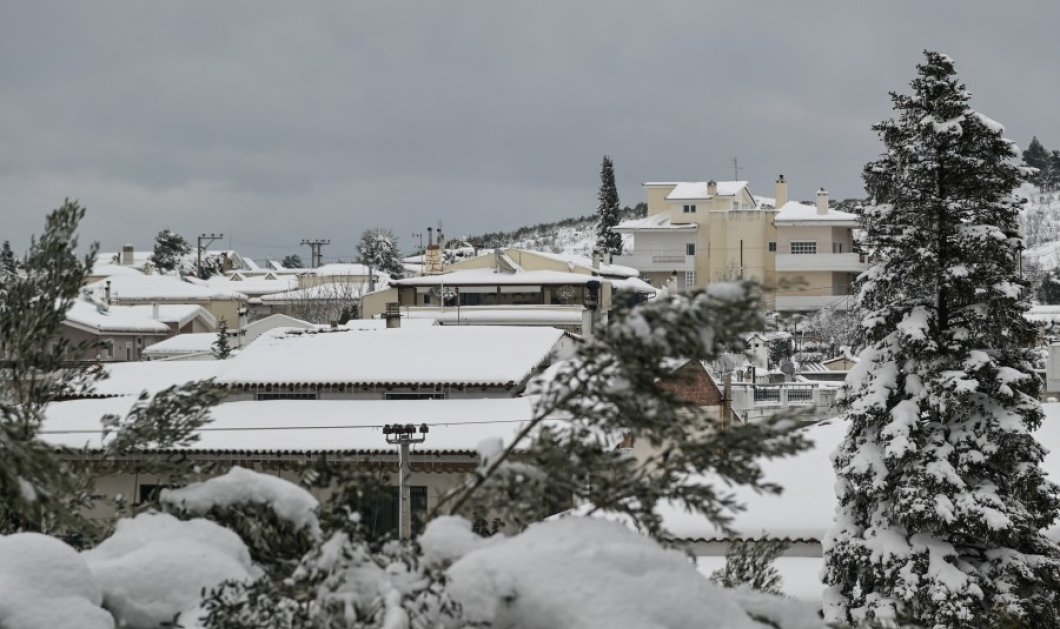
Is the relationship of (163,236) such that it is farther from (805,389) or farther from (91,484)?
(91,484)

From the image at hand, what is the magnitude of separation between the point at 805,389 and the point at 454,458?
16703mm

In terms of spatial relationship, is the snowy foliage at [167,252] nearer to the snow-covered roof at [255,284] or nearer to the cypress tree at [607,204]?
the snow-covered roof at [255,284]

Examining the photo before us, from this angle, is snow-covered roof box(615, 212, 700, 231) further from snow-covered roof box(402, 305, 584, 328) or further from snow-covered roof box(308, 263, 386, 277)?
snow-covered roof box(402, 305, 584, 328)

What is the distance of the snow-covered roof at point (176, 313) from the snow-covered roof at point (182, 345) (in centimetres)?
837

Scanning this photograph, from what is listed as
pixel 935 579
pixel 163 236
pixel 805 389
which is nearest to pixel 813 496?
pixel 935 579

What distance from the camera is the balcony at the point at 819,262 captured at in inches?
3165

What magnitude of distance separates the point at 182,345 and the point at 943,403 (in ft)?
157

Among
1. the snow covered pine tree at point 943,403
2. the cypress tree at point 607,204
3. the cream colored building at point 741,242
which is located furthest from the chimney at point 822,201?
the snow covered pine tree at point 943,403

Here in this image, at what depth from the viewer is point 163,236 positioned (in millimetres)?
106875

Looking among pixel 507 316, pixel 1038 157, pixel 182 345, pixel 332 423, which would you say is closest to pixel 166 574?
pixel 332 423

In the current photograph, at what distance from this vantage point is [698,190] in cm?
8850

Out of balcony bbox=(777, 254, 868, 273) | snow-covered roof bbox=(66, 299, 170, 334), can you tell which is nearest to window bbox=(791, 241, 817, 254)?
balcony bbox=(777, 254, 868, 273)

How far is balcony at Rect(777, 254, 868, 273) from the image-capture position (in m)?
80.4

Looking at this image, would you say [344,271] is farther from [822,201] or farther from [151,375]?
[151,375]
